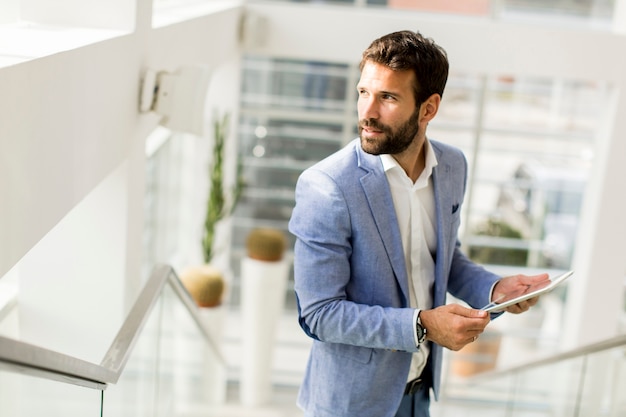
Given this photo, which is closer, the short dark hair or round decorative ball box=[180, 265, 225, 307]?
the short dark hair

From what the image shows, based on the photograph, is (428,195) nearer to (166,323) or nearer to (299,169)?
(166,323)

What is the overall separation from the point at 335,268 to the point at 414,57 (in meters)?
0.56

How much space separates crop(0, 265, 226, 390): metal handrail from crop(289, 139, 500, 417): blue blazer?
51 centimetres

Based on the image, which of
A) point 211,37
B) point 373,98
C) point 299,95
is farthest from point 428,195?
point 299,95

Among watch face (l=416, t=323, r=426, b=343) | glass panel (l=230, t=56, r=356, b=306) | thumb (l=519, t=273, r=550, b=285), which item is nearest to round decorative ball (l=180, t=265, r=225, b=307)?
glass panel (l=230, t=56, r=356, b=306)

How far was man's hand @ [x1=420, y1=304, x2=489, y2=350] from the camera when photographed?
2.07 metres

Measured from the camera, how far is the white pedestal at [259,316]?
294 inches

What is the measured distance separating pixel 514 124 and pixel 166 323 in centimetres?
516

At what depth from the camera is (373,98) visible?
2211mm

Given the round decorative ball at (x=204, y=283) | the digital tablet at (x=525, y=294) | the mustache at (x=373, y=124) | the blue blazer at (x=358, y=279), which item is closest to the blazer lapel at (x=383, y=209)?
the blue blazer at (x=358, y=279)

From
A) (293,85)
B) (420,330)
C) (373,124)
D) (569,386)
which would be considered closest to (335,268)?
(420,330)

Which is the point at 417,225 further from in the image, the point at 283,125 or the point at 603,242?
the point at 283,125

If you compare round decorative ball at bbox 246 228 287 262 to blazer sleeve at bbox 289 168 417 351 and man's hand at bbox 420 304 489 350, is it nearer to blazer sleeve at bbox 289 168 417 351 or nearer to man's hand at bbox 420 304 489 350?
blazer sleeve at bbox 289 168 417 351

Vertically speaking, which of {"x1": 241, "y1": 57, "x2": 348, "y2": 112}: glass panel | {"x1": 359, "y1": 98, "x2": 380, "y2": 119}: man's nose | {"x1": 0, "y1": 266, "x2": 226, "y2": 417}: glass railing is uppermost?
{"x1": 359, "y1": 98, "x2": 380, "y2": 119}: man's nose
